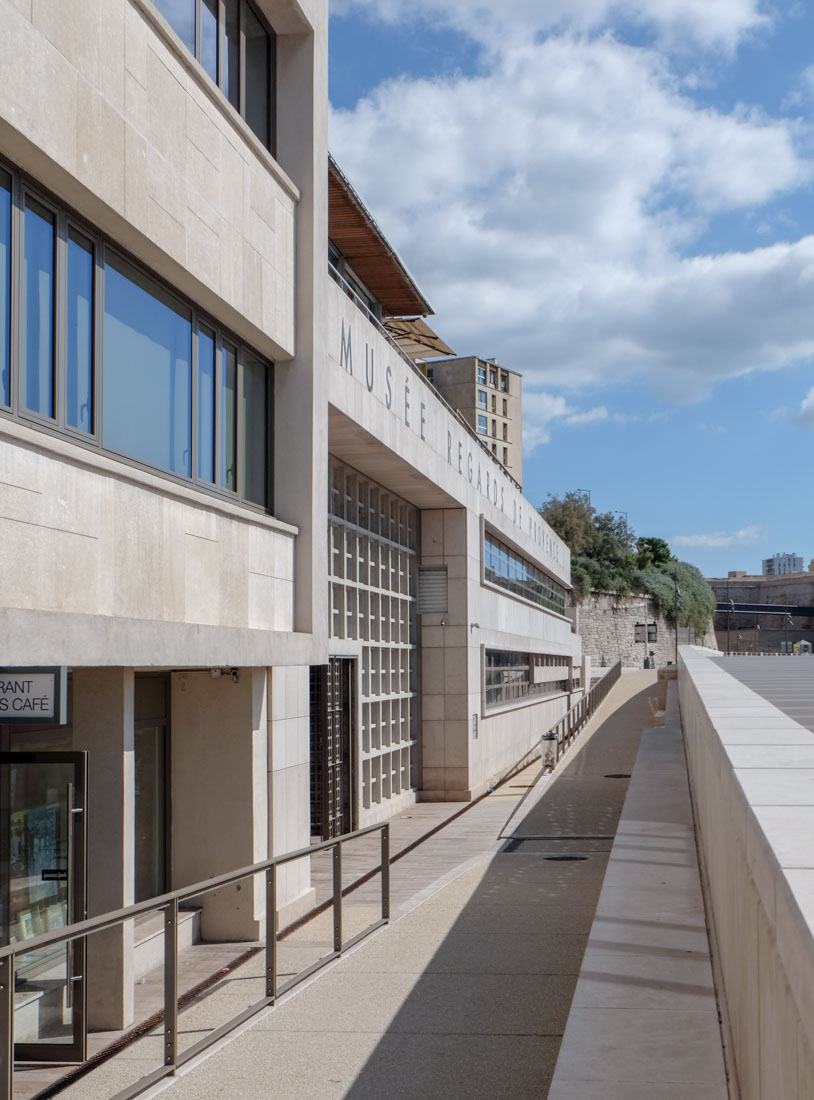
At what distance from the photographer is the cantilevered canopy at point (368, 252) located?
659 inches

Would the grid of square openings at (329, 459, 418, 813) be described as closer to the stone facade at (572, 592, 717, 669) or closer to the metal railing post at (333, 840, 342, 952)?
the metal railing post at (333, 840, 342, 952)

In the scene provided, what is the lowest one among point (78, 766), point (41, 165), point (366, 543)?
point (78, 766)

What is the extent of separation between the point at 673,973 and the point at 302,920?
3.03 metres

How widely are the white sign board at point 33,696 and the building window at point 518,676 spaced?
19971 millimetres

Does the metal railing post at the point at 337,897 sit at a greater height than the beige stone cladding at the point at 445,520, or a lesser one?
lesser

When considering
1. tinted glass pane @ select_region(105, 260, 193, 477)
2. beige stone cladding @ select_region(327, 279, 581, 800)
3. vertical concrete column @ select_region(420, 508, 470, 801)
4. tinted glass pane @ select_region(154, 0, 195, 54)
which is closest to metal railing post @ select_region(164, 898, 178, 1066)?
tinted glass pane @ select_region(105, 260, 193, 477)

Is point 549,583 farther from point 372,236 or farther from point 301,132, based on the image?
point 301,132

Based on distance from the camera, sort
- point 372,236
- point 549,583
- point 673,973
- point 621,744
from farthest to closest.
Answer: point 549,583, point 621,744, point 372,236, point 673,973

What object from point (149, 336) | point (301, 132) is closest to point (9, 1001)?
point (149, 336)

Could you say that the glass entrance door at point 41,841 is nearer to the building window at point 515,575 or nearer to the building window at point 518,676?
the building window at point 518,676

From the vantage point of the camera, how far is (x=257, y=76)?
39.4 ft

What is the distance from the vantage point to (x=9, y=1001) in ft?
16.5

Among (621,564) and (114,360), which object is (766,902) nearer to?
(114,360)

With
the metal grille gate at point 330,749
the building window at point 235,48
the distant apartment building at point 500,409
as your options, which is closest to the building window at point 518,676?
the metal grille gate at point 330,749
